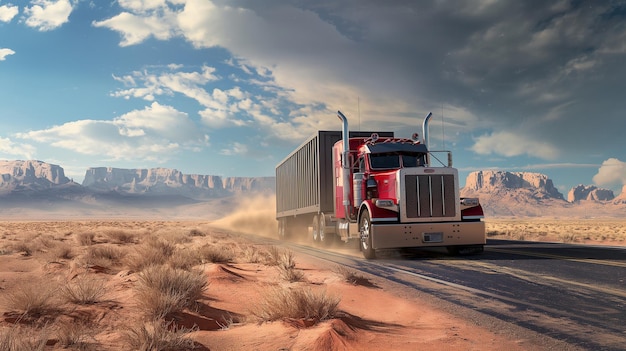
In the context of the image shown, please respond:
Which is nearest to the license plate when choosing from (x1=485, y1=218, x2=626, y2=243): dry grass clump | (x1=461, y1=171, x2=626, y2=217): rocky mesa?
(x1=485, y1=218, x2=626, y2=243): dry grass clump

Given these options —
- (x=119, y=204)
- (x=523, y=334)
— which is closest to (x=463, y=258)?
(x=523, y=334)

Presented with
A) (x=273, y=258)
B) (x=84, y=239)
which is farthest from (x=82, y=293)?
(x=84, y=239)

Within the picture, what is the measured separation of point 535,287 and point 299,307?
4516mm

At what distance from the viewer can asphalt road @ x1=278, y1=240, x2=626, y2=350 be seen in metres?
4.82

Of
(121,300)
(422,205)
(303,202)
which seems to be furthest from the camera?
(303,202)

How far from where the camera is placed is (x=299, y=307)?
4824 mm

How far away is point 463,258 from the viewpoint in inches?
466

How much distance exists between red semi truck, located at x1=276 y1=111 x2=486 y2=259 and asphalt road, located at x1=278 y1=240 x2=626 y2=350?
0.66 m

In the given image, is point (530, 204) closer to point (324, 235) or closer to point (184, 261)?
point (324, 235)

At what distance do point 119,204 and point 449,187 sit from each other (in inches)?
7415

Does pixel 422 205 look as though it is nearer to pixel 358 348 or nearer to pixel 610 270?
pixel 610 270

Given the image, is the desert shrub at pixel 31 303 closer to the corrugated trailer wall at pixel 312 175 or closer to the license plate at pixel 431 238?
the license plate at pixel 431 238

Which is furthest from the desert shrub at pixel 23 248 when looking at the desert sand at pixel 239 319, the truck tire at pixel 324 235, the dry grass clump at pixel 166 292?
the dry grass clump at pixel 166 292

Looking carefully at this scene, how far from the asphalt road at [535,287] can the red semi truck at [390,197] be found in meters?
0.66
